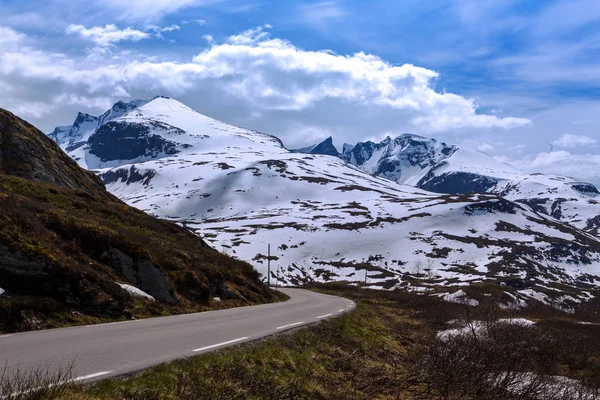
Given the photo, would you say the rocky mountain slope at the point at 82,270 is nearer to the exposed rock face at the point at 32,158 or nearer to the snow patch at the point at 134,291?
the snow patch at the point at 134,291

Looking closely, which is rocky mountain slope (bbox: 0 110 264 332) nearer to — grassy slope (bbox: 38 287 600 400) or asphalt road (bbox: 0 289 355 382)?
asphalt road (bbox: 0 289 355 382)

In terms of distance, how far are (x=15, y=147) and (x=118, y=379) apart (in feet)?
138

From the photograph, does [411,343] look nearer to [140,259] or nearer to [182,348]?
[140,259]

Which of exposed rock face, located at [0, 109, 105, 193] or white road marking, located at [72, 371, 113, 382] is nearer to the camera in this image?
white road marking, located at [72, 371, 113, 382]

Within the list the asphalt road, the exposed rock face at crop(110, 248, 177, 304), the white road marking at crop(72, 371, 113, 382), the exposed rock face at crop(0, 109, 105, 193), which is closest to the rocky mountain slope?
the exposed rock face at crop(110, 248, 177, 304)

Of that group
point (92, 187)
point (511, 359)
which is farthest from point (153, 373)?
point (92, 187)

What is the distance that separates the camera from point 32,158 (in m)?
44.0

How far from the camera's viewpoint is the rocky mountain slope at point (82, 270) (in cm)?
1506

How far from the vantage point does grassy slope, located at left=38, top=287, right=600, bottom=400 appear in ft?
29.0

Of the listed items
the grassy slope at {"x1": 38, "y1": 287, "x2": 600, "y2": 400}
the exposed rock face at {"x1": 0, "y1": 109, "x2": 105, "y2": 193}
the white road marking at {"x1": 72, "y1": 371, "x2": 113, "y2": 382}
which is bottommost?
the grassy slope at {"x1": 38, "y1": 287, "x2": 600, "y2": 400}

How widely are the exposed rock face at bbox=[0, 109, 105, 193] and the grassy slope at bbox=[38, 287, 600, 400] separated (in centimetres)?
3163

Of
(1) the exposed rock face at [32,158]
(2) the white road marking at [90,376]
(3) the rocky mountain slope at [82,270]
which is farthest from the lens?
(1) the exposed rock face at [32,158]

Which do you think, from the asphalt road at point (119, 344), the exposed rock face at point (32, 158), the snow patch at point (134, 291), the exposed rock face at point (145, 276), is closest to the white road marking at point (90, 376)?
the asphalt road at point (119, 344)

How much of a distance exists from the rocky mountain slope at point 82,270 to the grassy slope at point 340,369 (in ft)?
19.9
